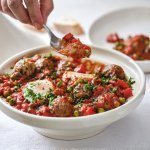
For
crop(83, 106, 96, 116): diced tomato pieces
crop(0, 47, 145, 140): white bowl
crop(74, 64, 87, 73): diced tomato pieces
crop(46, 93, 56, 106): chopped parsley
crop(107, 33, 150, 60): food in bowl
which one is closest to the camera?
crop(0, 47, 145, 140): white bowl

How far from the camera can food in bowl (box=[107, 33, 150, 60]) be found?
487cm

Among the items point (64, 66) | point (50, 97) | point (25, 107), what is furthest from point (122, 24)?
point (25, 107)

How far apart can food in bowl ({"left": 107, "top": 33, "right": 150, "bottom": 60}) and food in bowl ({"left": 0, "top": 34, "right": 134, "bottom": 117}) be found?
3.10 ft

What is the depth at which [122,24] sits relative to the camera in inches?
224

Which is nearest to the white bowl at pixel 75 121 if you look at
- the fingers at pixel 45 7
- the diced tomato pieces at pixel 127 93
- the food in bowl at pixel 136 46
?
the diced tomato pieces at pixel 127 93

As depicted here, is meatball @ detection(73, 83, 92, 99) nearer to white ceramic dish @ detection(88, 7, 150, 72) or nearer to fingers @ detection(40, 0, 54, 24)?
fingers @ detection(40, 0, 54, 24)

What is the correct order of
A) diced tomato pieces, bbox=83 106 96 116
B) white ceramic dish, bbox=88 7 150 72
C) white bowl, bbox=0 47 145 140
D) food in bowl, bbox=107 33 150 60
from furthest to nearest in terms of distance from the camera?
white ceramic dish, bbox=88 7 150 72, food in bowl, bbox=107 33 150 60, diced tomato pieces, bbox=83 106 96 116, white bowl, bbox=0 47 145 140

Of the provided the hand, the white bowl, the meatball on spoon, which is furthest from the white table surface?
the hand

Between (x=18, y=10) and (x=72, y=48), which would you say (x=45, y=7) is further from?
(x=72, y=48)

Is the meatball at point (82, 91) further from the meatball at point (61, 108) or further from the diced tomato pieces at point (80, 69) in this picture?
the diced tomato pieces at point (80, 69)

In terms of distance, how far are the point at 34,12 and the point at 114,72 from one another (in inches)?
31.8

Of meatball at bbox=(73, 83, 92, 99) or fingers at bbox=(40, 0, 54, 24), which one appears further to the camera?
fingers at bbox=(40, 0, 54, 24)

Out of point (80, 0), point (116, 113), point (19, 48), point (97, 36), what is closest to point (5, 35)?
point (19, 48)

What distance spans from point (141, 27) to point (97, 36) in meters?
0.63
